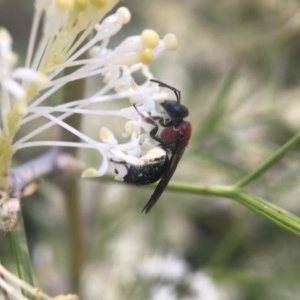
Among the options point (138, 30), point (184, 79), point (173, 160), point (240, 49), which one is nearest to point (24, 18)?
point (138, 30)

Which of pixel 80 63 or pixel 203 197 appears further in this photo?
pixel 203 197

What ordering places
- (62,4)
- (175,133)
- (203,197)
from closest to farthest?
(62,4), (175,133), (203,197)

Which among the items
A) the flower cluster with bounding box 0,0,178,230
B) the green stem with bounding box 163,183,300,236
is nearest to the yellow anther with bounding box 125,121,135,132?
the flower cluster with bounding box 0,0,178,230

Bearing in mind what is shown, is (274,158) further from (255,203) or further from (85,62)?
(85,62)

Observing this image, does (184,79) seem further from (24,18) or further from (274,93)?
(24,18)

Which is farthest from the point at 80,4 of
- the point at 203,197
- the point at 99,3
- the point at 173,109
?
the point at 203,197

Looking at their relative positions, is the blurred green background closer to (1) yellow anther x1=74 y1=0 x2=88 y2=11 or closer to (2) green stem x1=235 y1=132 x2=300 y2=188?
(2) green stem x1=235 y1=132 x2=300 y2=188
